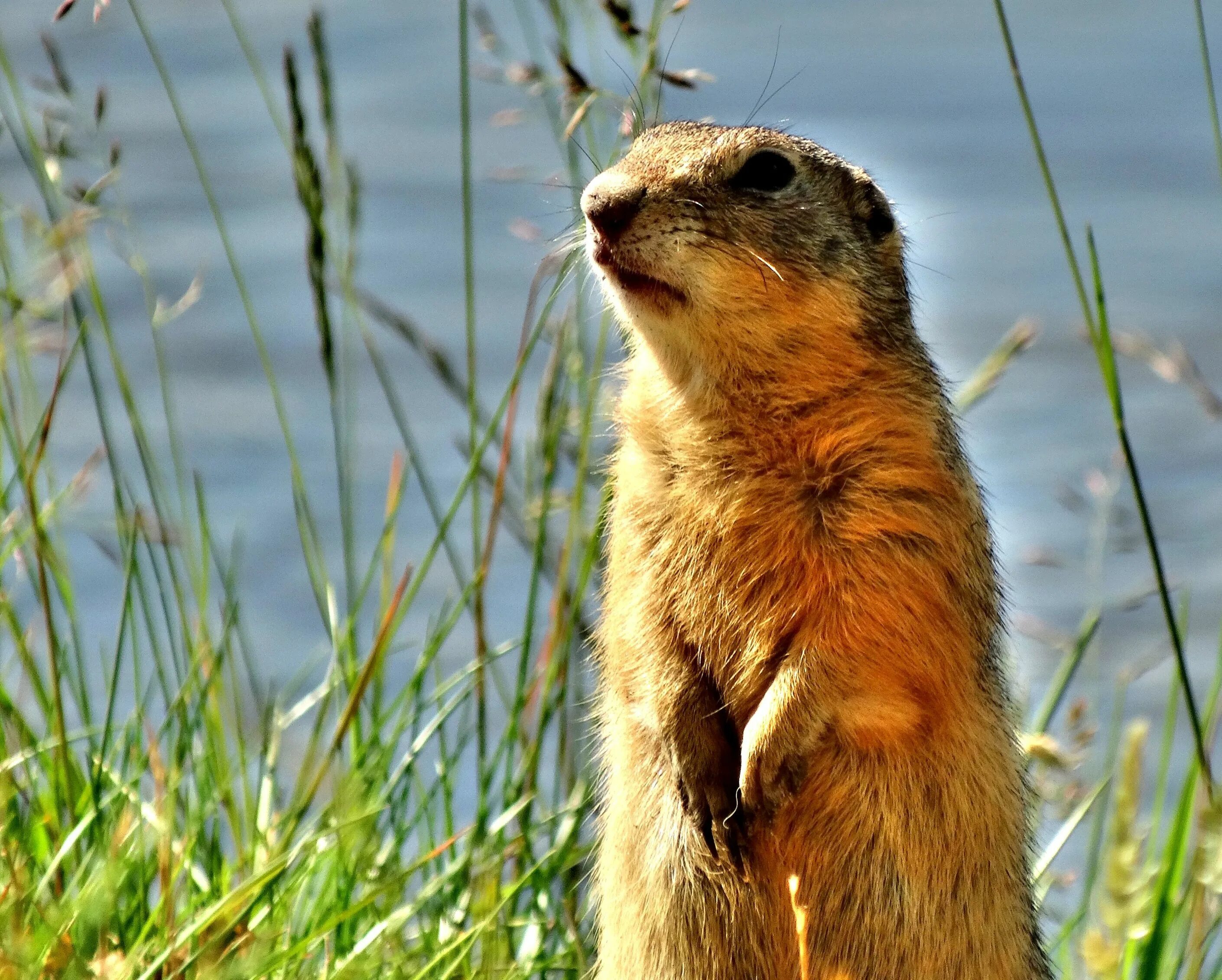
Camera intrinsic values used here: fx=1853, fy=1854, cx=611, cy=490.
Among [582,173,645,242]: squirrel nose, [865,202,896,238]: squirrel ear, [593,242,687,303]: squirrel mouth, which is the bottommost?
[865,202,896,238]: squirrel ear

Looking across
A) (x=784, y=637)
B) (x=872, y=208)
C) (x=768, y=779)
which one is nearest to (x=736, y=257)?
(x=872, y=208)

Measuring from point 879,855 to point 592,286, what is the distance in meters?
1.49

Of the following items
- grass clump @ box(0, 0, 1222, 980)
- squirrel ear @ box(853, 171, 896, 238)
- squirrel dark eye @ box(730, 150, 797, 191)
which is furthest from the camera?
squirrel ear @ box(853, 171, 896, 238)

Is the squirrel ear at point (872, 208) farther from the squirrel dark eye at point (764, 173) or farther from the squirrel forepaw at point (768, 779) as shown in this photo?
the squirrel forepaw at point (768, 779)

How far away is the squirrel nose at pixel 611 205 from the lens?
306 cm

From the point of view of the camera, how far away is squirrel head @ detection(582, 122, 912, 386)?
123 inches

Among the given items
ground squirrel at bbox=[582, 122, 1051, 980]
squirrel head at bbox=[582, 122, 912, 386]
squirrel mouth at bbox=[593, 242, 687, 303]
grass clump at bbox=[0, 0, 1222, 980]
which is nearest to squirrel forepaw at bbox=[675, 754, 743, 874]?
ground squirrel at bbox=[582, 122, 1051, 980]

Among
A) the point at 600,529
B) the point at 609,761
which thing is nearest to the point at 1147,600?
the point at 600,529

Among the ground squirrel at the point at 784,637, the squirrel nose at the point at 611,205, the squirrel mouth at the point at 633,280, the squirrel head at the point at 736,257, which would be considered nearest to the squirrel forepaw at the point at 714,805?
the ground squirrel at the point at 784,637

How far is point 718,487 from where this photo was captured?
3.22m

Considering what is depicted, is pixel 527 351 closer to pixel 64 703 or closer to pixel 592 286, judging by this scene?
pixel 592 286

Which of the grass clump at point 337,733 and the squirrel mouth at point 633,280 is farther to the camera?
the squirrel mouth at point 633,280

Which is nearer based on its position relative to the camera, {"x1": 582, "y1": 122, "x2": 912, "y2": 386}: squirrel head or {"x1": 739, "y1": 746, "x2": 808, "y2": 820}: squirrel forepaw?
{"x1": 739, "y1": 746, "x2": 808, "y2": 820}: squirrel forepaw

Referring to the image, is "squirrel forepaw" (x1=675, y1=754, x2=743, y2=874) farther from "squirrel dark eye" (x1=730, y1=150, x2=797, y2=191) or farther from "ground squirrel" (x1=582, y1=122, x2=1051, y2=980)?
"squirrel dark eye" (x1=730, y1=150, x2=797, y2=191)
